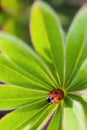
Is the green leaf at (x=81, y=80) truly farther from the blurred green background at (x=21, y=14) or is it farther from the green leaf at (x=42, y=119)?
the blurred green background at (x=21, y=14)

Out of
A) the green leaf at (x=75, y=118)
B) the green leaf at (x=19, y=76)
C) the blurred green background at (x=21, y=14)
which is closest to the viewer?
the green leaf at (x=75, y=118)

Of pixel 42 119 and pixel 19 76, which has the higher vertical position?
pixel 19 76

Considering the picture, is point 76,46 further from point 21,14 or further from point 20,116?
point 21,14

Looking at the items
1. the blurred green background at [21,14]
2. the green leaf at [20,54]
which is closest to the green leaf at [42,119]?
the green leaf at [20,54]

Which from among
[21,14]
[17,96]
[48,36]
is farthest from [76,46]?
[21,14]

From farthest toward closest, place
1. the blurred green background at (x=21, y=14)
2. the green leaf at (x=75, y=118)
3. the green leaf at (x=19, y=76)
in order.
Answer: the blurred green background at (x=21, y=14) < the green leaf at (x=19, y=76) < the green leaf at (x=75, y=118)

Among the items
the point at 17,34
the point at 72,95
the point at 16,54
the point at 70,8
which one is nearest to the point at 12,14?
the point at 17,34
